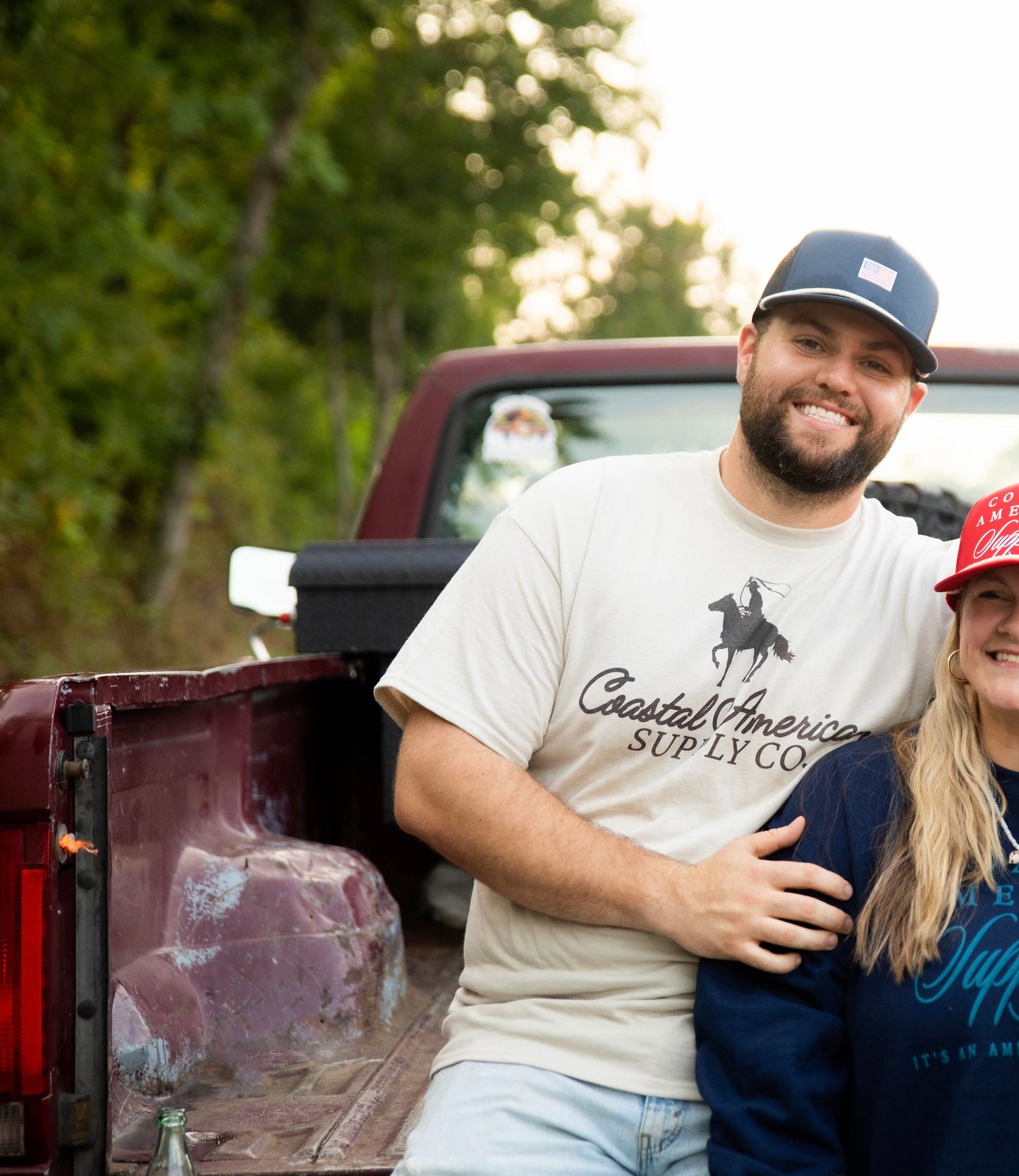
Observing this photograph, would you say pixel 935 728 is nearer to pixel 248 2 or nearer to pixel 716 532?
pixel 716 532

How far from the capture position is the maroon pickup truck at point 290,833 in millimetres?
1823

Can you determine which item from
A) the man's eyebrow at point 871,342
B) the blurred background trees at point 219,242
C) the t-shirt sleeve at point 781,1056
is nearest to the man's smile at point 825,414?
the man's eyebrow at point 871,342

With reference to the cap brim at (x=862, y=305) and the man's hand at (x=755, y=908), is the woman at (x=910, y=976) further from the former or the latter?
the cap brim at (x=862, y=305)

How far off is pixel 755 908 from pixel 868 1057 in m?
0.26

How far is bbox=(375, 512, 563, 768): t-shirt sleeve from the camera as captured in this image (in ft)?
7.14

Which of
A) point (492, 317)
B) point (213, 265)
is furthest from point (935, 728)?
point (492, 317)

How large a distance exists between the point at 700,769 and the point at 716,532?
39 centimetres

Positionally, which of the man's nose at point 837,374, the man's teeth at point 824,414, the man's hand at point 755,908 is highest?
the man's nose at point 837,374

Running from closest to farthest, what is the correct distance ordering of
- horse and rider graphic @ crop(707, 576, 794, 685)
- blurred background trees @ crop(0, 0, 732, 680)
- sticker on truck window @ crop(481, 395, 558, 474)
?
horse and rider graphic @ crop(707, 576, 794, 685) → sticker on truck window @ crop(481, 395, 558, 474) → blurred background trees @ crop(0, 0, 732, 680)

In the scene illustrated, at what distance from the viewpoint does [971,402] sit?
3.71 meters

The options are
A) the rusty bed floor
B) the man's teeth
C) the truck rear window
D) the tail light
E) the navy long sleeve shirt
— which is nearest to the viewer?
the tail light

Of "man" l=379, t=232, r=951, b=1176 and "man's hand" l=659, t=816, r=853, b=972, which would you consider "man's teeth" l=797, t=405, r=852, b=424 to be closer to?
"man" l=379, t=232, r=951, b=1176

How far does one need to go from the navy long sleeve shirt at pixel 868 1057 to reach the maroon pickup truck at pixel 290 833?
0.52m

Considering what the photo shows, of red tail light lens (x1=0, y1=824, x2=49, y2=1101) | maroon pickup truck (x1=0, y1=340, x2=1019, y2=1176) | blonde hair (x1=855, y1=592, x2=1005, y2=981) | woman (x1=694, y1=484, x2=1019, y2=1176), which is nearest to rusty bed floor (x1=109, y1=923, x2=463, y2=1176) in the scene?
maroon pickup truck (x1=0, y1=340, x2=1019, y2=1176)
